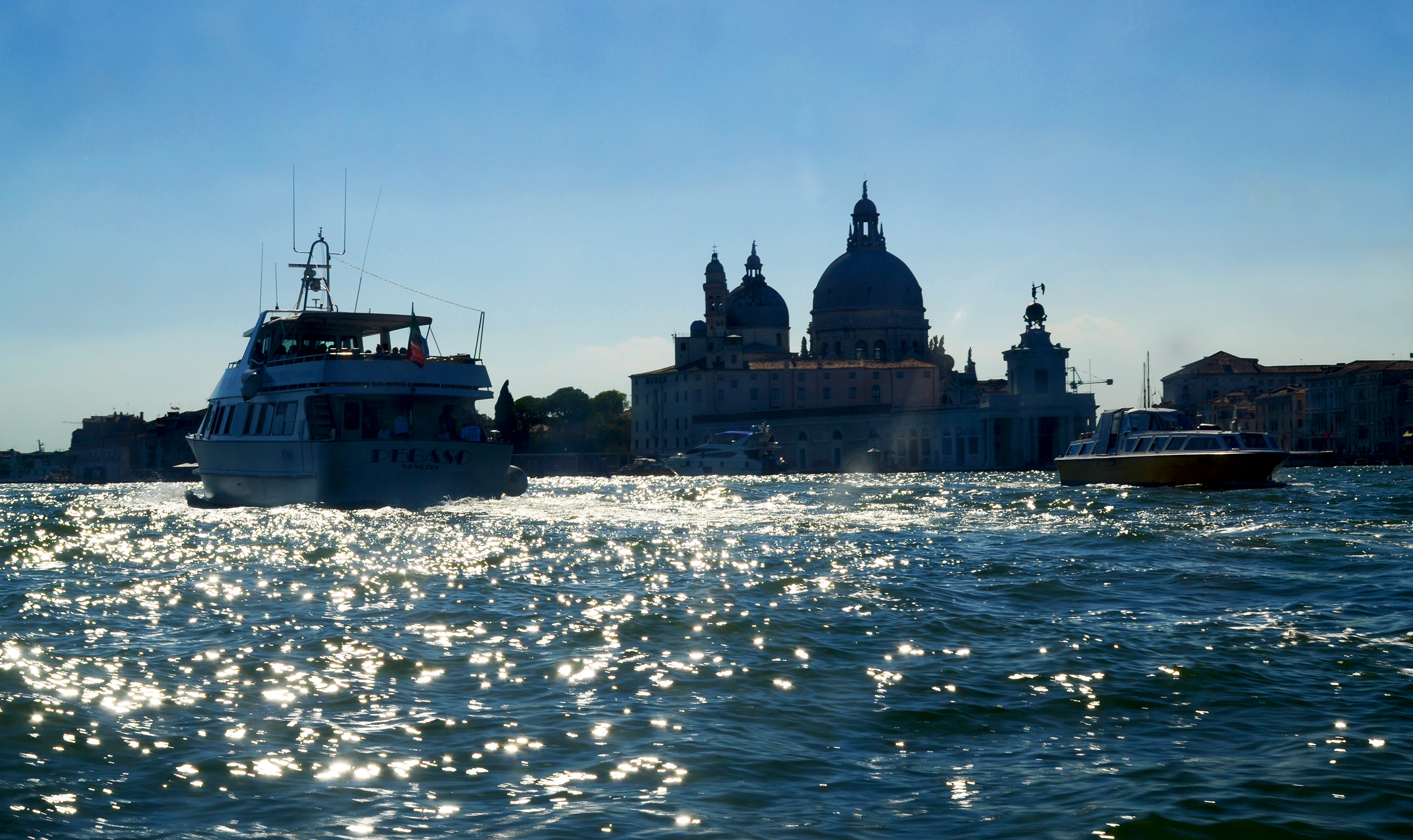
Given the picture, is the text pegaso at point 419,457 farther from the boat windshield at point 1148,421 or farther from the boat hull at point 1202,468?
the boat windshield at point 1148,421

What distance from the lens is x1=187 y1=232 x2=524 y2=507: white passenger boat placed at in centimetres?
2811

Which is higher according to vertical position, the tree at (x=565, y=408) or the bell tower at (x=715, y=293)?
the bell tower at (x=715, y=293)

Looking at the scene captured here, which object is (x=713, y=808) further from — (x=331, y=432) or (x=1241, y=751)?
(x=331, y=432)

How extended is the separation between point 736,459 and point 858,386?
2804 centimetres

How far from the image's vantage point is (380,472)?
28.0 m

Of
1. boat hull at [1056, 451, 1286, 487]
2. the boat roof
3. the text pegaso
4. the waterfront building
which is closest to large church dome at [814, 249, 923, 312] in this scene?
the waterfront building

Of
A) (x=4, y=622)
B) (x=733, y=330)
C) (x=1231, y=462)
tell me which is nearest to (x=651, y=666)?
(x=4, y=622)

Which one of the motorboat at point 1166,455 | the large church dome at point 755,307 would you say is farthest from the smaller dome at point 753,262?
the motorboat at point 1166,455

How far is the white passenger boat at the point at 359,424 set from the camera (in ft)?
92.2

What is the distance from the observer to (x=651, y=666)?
8.24 metres

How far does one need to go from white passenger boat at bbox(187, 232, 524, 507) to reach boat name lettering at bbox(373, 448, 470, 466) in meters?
0.02

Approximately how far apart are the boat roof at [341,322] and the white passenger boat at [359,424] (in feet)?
0.12

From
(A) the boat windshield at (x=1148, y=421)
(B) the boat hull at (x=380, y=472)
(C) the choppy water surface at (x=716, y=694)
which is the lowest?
(C) the choppy water surface at (x=716, y=694)

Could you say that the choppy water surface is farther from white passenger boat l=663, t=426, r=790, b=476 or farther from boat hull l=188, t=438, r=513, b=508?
white passenger boat l=663, t=426, r=790, b=476
